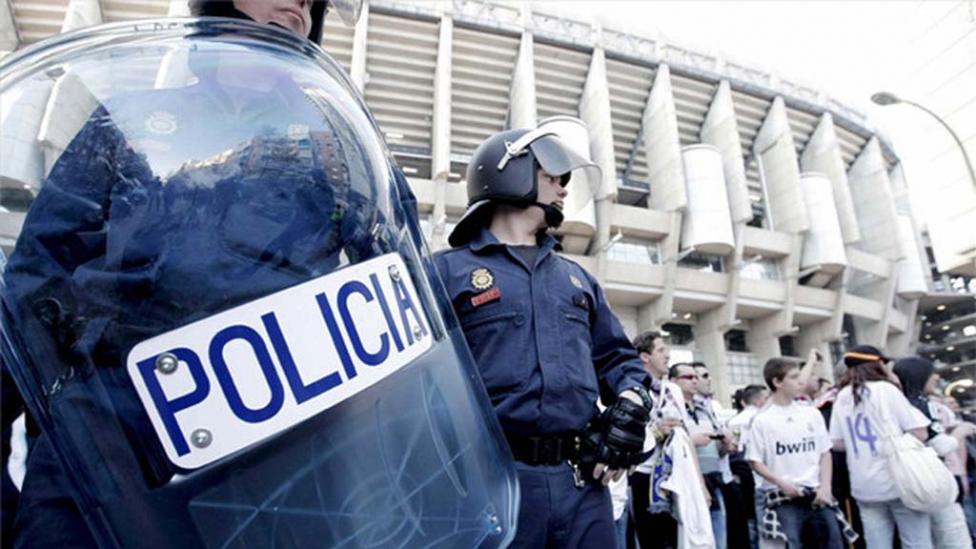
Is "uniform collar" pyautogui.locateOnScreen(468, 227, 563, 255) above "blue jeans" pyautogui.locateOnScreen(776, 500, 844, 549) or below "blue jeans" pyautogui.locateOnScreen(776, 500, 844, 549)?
above

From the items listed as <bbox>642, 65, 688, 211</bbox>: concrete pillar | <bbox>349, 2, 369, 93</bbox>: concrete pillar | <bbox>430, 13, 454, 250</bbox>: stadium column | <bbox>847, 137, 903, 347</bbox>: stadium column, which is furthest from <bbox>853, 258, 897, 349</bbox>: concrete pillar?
<bbox>349, 2, 369, 93</bbox>: concrete pillar

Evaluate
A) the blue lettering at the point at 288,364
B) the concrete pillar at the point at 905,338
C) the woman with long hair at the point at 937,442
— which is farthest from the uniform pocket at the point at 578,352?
the concrete pillar at the point at 905,338

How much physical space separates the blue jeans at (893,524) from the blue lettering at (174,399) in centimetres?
422

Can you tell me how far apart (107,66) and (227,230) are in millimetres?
255

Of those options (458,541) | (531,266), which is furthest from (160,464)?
(531,266)

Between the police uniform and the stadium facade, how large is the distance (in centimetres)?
1439

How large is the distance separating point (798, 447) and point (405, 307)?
3.95 meters

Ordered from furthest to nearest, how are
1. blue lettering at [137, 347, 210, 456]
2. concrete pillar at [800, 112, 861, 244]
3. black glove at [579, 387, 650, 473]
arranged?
1. concrete pillar at [800, 112, 861, 244]
2. black glove at [579, 387, 650, 473]
3. blue lettering at [137, 347, 210, 456]

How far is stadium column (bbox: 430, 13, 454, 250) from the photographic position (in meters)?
16.9

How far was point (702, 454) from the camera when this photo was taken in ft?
14.2

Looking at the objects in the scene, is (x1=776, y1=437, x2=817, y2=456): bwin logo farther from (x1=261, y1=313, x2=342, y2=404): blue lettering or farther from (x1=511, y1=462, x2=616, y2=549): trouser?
(x1=261, y1=313, x2=342, y2=404): blue lettering

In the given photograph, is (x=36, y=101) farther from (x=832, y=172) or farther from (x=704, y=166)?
(x=832, y=172)

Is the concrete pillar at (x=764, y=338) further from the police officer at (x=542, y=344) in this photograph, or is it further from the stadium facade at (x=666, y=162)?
the police officer at (x=542, y=344)

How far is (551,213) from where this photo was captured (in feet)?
5.97
